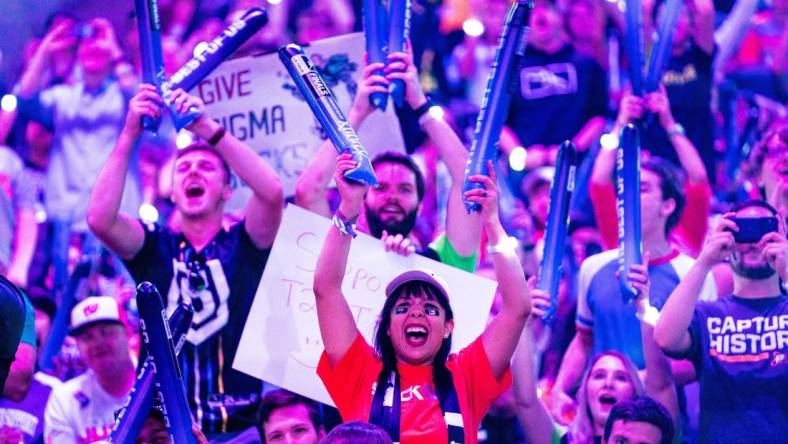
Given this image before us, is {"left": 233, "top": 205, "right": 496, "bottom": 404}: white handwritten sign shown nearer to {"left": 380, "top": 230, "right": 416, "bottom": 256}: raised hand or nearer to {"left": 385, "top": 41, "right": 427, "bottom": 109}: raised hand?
{"left": 380, "top": 230, "right": 416, "bottom": 256}: raised hand

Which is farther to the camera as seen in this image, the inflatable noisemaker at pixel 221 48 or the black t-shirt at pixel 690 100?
the black t-shirt at pixel 690 100

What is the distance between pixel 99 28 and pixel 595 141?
3036 mm

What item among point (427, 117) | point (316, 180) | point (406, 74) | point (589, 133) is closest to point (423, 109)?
point (427, 117)

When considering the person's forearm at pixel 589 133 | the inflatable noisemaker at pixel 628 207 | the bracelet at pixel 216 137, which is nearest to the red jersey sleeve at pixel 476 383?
the inflatable noisemaker at pixel 628 207

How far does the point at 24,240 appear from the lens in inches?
320

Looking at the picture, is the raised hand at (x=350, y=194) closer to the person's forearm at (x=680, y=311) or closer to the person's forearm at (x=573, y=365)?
the person's forearm at (x=680, y=311)

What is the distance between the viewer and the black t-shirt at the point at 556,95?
9016mm

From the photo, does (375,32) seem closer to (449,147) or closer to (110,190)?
(449,147)

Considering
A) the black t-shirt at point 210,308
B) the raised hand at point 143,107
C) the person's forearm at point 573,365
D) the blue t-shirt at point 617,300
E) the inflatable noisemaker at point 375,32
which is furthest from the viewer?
the person's forearm at point 573,365

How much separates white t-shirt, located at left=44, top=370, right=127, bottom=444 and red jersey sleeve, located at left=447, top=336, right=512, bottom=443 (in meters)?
1.93

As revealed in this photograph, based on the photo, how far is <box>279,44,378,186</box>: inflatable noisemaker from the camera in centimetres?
527

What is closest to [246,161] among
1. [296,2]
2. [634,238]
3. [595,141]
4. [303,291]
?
[303,291]

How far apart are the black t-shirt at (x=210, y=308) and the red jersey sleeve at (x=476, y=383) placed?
1.19m

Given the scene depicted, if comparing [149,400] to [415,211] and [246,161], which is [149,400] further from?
[415,211]
